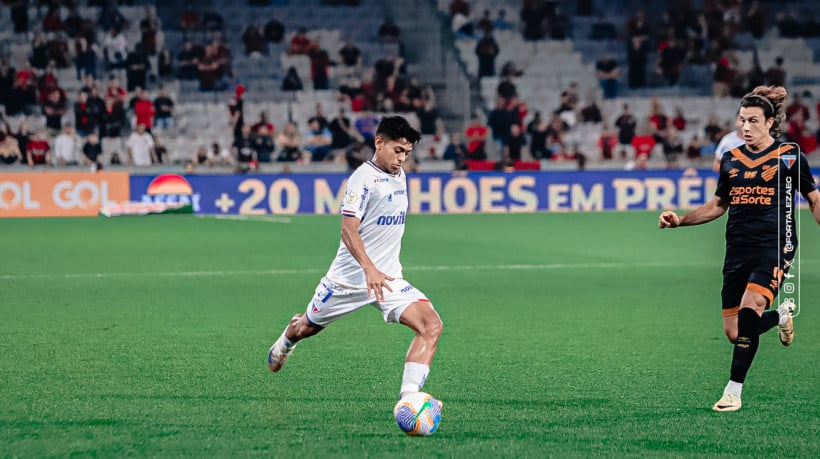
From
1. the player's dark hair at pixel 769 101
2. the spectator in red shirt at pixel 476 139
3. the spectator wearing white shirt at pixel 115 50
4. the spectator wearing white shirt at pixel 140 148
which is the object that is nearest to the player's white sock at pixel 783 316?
the player's dark hair at pixel 769 101

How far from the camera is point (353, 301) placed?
6441 mm

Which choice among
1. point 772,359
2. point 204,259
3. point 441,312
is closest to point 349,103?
point 204,259

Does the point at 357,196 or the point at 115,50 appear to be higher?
the point at 115,50

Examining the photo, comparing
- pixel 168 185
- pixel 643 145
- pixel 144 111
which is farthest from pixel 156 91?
pixel 643 145

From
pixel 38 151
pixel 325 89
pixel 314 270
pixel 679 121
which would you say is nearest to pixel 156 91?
pixel 38 151

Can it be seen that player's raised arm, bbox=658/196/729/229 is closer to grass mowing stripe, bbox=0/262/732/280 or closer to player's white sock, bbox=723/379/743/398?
player's white sock, bbox=723/379/743/398

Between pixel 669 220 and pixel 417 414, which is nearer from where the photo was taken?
pixel 417 414

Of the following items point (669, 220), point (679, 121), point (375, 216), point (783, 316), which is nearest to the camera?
point (375, 216)

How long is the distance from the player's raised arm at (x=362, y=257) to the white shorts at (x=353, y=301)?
10 cm

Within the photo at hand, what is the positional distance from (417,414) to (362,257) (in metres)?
0.94

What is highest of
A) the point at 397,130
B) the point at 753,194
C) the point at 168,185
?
Result: the point at 397,130

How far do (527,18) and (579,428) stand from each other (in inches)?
1062

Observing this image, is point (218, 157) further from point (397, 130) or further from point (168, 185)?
point (397, 130)

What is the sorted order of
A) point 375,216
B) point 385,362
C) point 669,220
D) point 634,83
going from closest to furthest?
point 375,216 < point 669,220 < point 385,362 < point 634,83
